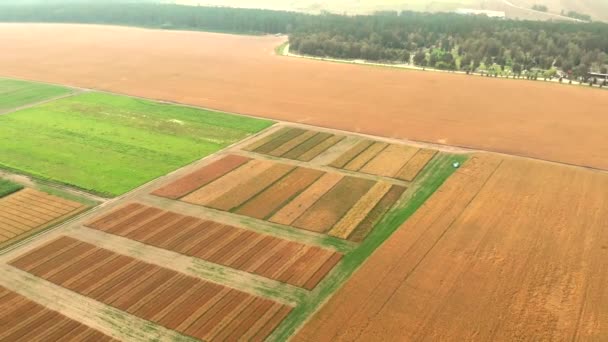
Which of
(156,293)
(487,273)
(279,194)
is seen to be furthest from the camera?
(279,194)

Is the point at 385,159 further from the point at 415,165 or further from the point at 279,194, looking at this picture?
the point at 279,194

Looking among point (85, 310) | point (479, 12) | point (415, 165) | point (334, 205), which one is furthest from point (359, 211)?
point (479, 12)

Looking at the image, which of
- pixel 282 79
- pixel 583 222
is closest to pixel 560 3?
pixel 282 79

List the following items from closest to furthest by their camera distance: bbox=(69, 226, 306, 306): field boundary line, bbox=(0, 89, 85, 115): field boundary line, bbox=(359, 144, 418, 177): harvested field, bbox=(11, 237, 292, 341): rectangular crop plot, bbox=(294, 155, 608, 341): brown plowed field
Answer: bbox=(294, 155, 608, 341): brown plowed field, bbox=(11, 237, 292, 341): rectangular crop plot, bbox=(69, 226, 306, 306): field boundary line, bbox=(359, 144, 418, 177): harvested field, bbox=(0, 89, 85, 115): field boundary line

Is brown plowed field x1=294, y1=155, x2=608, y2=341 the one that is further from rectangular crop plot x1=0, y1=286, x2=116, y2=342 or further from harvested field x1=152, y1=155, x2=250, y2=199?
harvested field x1=152, y1=155, x2=250, y2=199

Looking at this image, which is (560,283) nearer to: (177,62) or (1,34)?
(177,62)

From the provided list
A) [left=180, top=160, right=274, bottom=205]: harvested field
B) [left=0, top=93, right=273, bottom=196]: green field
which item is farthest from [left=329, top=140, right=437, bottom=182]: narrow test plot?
[left=0, top=93, right=273, bottom=196]: green field

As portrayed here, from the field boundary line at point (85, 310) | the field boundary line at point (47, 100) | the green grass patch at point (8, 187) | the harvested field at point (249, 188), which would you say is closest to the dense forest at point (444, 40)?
the field boundary line at point (47, 100)
